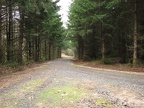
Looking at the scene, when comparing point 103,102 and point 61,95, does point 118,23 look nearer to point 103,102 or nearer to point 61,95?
point 61,95

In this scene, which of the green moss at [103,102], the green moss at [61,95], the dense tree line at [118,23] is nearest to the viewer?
the green moss at [103,102]

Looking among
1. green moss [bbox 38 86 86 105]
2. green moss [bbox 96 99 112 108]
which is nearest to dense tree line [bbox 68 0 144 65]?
green moss [bbox 38 86 86 105]

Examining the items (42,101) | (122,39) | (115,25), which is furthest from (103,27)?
(42,101)

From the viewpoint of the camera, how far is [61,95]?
22.4 feet

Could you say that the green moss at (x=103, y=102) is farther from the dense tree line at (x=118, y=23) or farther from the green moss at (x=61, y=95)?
the dense tree line at (x=118, y=23)

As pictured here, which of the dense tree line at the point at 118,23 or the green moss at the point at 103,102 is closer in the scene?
the green moss at the point at 103,102

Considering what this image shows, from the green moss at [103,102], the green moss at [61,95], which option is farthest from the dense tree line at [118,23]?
the green moss at [103,102]

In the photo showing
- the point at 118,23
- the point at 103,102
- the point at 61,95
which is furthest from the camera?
the point at 118,23

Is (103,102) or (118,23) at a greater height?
(118,23)

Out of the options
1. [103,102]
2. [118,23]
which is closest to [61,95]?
[103,102]

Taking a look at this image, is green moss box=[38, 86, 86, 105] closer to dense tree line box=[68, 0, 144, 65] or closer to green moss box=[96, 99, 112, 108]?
green moss box=[96, 99, 112, 108]

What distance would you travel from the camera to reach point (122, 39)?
2419 centimetres

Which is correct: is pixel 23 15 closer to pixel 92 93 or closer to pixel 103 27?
pixel 103 27

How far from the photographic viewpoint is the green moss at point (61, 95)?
6.25 metres
